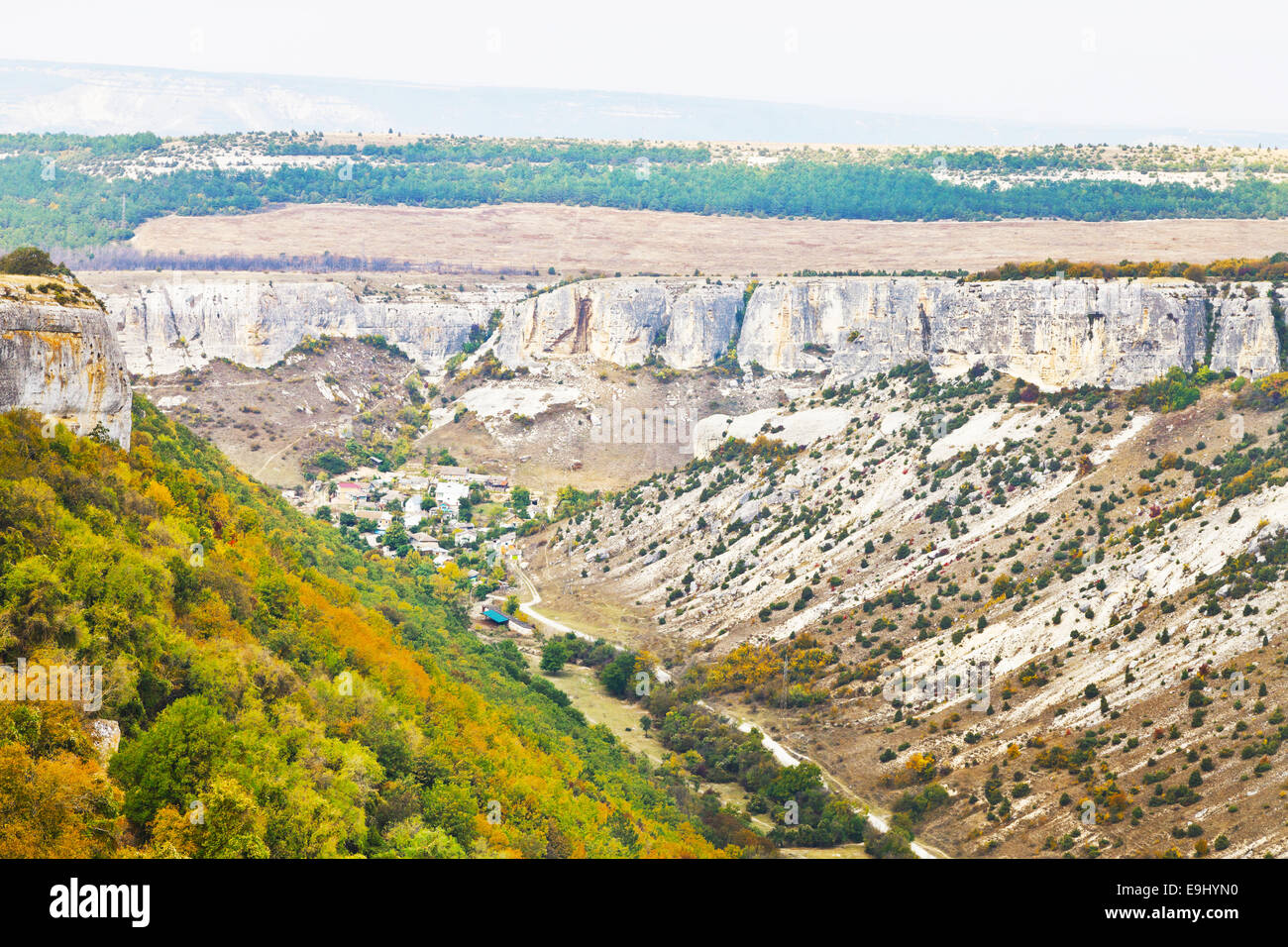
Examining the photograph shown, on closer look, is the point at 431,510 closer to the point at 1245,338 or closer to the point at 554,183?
the point at 1245,338

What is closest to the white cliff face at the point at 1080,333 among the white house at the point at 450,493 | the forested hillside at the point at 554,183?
the white house at the point at 450,493

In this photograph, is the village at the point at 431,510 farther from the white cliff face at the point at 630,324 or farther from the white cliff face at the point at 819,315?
the white cliff face at the point at 819,315

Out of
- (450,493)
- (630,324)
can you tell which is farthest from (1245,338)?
(630,324)

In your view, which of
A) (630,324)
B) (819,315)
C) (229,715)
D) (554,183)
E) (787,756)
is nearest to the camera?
(229,715)

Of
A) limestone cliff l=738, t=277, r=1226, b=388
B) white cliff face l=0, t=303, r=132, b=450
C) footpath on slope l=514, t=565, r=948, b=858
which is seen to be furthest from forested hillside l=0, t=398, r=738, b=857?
limestone cliff l=738, t=277, r=1226, b=388

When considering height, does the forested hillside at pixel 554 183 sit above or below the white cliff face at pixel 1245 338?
above

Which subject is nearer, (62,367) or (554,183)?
(62,367)
